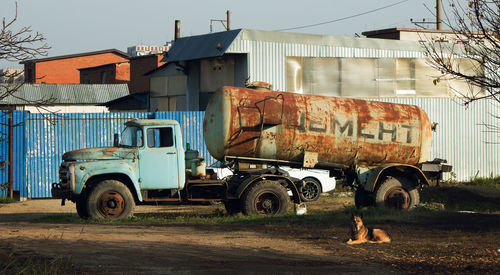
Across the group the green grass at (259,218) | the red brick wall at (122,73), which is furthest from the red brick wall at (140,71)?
the green grass at (259,218)

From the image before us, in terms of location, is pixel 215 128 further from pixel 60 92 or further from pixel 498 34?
pixel 60 92

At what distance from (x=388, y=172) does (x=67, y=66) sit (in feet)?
173

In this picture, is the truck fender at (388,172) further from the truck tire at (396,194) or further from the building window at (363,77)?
the building window at (363,77)

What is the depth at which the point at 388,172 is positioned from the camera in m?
16.6

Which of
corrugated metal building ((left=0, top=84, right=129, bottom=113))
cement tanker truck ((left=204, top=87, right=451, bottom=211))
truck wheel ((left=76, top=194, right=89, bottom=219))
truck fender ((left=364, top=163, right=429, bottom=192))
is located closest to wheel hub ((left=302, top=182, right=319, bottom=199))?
cement tanker truck ((left=204, top=87, right=451, bottom=211))

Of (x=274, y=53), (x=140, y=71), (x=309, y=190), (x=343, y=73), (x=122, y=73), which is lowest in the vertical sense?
(x=309, y=190)

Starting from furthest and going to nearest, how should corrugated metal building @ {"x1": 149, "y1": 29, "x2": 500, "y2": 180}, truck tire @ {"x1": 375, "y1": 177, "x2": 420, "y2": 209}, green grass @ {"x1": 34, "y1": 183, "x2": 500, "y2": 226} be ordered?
corrugated metal building @ {"x1": 149, "y1": 29, "x2": 500, "y2": 180}
truck tire @ {"x1": 375, "y1": 177, "x2": 420, "y2": 209}
green grass @ {"x1": 34, "y1": 183, "x2": 500, "y2": 226}

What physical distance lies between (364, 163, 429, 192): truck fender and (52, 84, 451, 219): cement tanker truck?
0.03 m

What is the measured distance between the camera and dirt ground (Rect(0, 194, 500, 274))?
9.20m

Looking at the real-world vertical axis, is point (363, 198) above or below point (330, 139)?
below

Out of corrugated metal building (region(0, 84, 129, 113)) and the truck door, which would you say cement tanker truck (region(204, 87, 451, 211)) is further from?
corrugated metal building (region(0, 84, 129, 113))

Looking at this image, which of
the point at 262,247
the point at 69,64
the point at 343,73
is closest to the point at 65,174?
the point at 262,247

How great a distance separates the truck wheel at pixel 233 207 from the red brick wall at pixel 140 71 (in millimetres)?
34161

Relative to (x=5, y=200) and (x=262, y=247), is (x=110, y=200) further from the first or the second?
(x=5, y=200)
